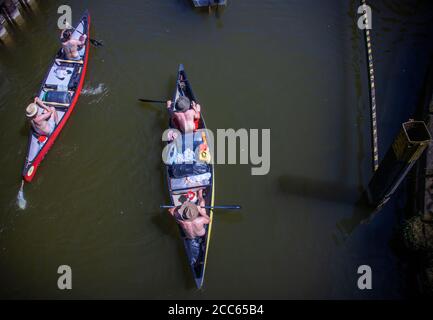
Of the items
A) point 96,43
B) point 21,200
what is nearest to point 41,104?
point 21,200

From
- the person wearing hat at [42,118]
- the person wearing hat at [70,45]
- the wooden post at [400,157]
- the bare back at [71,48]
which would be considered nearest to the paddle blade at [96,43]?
the person wearing hat at [70,45]

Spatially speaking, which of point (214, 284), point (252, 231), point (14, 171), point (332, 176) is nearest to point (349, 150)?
point (332, 176)

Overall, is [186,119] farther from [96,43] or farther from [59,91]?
[96,43]

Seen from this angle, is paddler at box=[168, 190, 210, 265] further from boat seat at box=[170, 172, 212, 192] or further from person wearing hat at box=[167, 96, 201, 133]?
person wearing hat at box=[167, 96, 201, 133]

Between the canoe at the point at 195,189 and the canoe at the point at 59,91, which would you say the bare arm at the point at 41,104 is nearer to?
the canoe at the point at 59,91

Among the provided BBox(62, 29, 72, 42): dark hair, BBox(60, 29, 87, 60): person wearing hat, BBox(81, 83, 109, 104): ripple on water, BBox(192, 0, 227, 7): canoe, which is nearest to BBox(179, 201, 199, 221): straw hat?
BBox(81, 83, 109, 104): ripple on water
